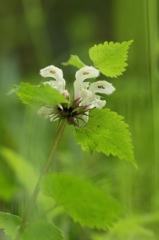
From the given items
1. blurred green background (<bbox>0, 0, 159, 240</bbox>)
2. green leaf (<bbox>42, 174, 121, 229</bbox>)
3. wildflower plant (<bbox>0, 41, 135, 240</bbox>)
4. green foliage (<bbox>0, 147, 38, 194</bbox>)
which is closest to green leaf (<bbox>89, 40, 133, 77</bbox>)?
wildflower plant (<bbox>0, 41, 135, 240</bbox>)

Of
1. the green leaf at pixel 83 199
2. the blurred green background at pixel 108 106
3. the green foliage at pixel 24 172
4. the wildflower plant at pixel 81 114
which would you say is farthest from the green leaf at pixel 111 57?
the green foliage at pixel 24 172

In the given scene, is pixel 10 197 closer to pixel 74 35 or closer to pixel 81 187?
pixel 81 187

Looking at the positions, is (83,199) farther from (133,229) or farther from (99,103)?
(133,229)

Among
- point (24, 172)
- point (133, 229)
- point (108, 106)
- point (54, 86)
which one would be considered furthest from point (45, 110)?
point (108, 106)

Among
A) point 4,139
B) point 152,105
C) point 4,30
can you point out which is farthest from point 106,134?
point 4,30

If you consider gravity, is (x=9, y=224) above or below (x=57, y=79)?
below
